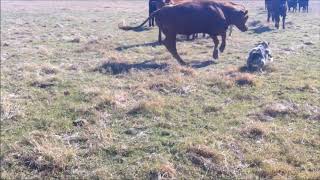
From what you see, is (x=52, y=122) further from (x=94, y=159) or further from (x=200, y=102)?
(x=200, y=102)

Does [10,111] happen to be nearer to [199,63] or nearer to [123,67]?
[123,67]

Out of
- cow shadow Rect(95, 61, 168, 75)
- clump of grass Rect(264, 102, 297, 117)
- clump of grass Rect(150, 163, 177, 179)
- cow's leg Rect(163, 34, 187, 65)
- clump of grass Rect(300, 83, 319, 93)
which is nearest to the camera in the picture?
clump of grass Rect(150, 163, 177, 179)

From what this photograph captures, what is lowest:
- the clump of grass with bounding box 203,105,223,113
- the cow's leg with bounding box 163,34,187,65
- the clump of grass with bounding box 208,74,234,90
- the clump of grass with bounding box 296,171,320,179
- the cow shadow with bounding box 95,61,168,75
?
the clump of grass with bounding box 296,171,320,179

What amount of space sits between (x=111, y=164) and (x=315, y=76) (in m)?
6.13

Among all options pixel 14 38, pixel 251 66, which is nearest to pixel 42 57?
pixel 14 38

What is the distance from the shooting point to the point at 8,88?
10.4 metres

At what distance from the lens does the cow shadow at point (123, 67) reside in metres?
11.7

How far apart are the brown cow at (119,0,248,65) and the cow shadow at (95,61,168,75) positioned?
2.24 feet

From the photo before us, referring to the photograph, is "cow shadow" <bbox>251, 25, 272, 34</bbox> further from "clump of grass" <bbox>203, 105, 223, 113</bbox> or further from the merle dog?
"clump of grass" <bbox>203, 105, 223, 113</bbox>

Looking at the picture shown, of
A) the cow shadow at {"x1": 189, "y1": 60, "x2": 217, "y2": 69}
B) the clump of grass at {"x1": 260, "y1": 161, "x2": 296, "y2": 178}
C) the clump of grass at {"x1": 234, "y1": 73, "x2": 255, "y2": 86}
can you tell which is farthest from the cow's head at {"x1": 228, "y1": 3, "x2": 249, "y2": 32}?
the clump of grass at {"x1": 260, "y1": 161, "x2": 296, "y2": 178}

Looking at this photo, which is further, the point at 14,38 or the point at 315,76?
the point at 14,38

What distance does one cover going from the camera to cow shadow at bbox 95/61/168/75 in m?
11.7

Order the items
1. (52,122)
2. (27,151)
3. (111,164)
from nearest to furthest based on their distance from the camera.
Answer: (111,164), (27,151), (52,122)

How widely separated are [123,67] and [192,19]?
2.18 meters
